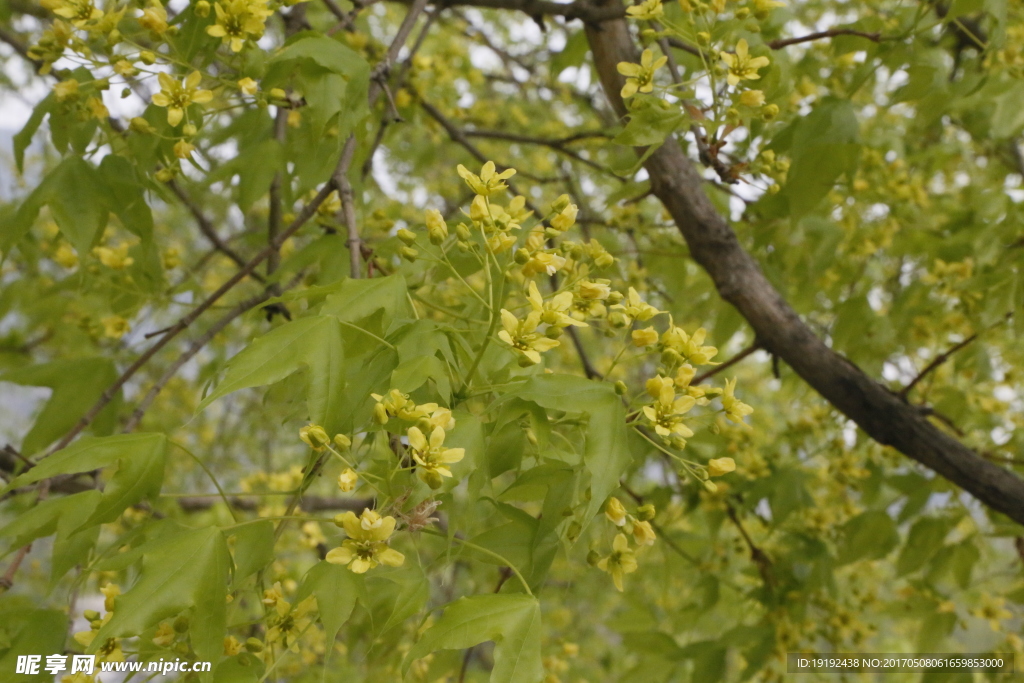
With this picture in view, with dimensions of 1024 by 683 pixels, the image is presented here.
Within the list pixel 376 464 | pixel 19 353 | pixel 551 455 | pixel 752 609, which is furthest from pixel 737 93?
pixel 19 353

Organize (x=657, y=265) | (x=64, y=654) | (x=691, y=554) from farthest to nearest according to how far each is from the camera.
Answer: (x=691, y=554), (x=657, y=265), (x=64, y=654)

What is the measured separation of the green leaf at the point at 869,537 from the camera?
183 cm

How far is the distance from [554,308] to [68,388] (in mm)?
1216

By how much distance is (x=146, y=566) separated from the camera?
881mm

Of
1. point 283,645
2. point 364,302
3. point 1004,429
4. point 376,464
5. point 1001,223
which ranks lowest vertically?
point 283,645

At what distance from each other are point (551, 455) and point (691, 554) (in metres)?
1.51

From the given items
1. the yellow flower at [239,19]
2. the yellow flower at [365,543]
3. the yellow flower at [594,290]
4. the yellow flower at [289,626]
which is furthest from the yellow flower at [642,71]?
the yellow flower at [289,626]

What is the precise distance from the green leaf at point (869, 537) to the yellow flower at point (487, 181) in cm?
136

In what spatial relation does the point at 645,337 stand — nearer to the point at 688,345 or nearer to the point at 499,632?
the point at 688,345

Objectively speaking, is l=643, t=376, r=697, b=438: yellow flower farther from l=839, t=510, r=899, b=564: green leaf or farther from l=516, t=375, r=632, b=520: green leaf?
l=839, t=510, r=899, b=564: green leaf

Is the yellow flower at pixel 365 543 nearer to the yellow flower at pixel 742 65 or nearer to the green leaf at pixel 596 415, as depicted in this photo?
the green leaf at pixel 596 415

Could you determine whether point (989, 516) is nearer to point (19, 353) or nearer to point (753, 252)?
point (753, 252)

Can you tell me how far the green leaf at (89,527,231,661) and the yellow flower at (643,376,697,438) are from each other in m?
0.53

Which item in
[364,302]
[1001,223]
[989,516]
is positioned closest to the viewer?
[364,302]
